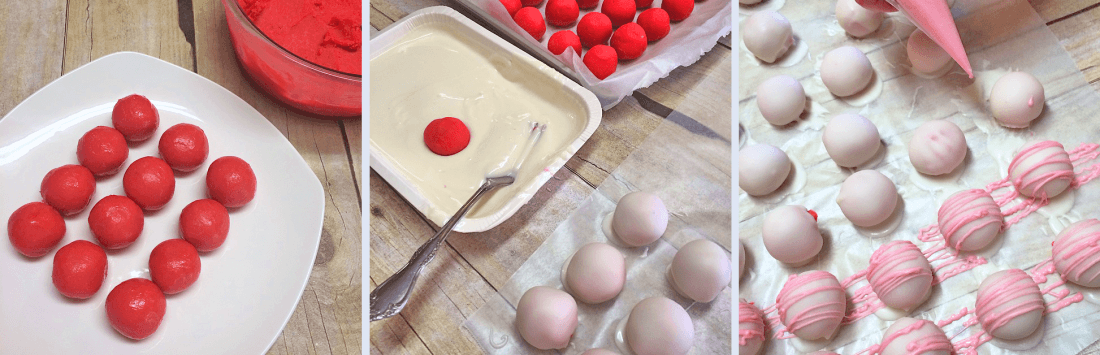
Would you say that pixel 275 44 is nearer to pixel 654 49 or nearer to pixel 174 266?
pixel 174 266

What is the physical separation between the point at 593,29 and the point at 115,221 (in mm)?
A: 609

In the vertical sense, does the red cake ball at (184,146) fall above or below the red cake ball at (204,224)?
above

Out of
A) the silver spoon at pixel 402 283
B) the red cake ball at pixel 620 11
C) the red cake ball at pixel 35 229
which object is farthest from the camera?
the red cake ball at pixel 620 11

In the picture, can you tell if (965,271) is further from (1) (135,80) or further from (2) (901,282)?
(1) (135,80)

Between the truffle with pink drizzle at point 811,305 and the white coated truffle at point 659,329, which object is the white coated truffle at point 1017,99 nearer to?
the truffle with pink drizzle at point 811,305

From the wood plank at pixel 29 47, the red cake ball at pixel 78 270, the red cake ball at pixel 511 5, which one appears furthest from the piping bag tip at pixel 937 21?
the wood plank at pixel 29 47

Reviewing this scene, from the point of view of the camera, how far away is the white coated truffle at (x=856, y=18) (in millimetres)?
816

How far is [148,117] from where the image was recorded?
34.0 inches

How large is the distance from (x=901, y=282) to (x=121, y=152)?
860mm

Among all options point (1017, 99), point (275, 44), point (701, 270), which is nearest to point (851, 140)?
point (1017, 99)

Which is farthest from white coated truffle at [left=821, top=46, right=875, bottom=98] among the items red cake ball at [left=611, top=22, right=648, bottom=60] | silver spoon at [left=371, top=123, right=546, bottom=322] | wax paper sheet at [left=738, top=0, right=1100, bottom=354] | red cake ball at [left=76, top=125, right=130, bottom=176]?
red cake ball at [left=76, top=125, right=130, bottom=176]

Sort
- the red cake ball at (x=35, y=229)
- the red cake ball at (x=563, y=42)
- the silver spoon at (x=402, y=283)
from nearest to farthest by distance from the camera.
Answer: the silver spoon at (x=402, y=283) → the red cake ball at (x=35, y=229) → the red cake ball at (x=563, y=42)

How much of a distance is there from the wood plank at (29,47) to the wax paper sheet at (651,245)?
2.41ft

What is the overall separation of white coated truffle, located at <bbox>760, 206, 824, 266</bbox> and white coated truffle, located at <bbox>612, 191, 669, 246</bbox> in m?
0.15
